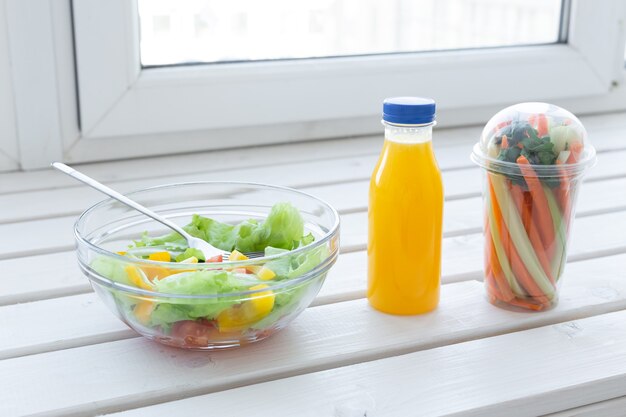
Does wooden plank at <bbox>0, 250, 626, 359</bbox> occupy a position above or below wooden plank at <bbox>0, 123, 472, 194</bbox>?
below

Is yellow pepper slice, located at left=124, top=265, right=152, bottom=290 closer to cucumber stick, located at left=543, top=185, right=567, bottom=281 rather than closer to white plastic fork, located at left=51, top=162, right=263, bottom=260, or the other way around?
white plastic fork, located at left=51, top=162, right=263, bottom=260

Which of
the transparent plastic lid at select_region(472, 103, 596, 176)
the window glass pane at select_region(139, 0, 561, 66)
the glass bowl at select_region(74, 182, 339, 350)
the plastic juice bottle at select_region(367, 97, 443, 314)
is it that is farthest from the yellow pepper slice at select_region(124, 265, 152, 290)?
the window glass pane at select_region(139, 0, 561, 66)

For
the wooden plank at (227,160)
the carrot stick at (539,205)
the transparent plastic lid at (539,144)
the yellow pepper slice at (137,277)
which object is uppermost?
the transparent plastic lid at (539,144)

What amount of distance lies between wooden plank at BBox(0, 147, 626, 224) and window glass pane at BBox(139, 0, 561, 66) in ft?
0.68

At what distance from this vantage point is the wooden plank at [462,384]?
660mm

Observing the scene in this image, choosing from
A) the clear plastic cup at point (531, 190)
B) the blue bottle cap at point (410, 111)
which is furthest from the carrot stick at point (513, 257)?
the blue bottle cap at point (410, 111)

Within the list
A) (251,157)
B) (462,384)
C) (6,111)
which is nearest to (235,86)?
(251,157)

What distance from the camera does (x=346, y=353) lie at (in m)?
0.74

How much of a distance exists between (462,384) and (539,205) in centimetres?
19

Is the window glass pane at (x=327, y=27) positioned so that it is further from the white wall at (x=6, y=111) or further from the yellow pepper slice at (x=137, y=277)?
the yellow pepper slice at (x=137, y=277)

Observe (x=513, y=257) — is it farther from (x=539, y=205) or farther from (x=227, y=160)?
(x=227, y=160)

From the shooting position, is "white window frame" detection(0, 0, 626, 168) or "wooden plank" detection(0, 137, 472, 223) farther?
"white window frame" detection(0, 0, 626, 168)

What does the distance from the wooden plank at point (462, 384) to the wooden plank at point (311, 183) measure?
398 mm

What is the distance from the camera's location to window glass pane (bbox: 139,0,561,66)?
131cm
